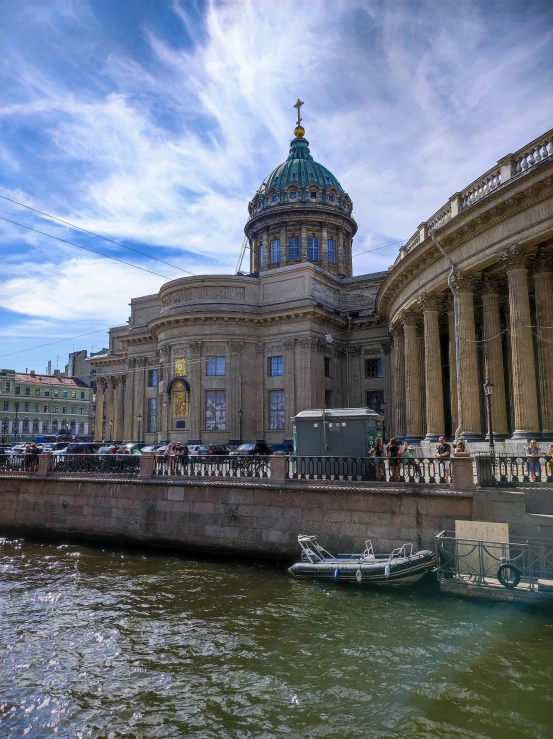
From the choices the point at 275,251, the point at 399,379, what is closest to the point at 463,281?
the point at 399,379

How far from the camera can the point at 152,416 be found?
46.0 meters

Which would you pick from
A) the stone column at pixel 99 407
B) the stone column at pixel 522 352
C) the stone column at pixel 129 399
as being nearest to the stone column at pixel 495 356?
the stone column at pixel 522 352

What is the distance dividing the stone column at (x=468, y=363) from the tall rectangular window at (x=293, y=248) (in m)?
29.5

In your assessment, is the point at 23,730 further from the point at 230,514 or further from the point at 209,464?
the point at 209,464

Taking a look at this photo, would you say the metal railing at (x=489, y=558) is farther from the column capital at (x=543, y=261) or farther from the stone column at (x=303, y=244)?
the stone column at (x=303, y=244)

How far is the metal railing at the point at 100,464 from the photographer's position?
20656 millimetres

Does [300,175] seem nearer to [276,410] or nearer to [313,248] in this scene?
[313,248]

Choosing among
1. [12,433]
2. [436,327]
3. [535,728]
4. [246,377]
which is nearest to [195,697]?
[535,728]

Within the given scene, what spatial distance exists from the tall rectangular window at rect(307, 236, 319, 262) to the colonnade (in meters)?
22.5

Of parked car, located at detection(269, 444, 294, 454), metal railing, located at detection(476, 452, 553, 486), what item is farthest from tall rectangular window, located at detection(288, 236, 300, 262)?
metal railing, located at detection(476, 452, 553, 486)

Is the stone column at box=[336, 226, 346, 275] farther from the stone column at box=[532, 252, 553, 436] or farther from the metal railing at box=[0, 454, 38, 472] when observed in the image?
the metal railing at box=[0, 454, 38, 472]

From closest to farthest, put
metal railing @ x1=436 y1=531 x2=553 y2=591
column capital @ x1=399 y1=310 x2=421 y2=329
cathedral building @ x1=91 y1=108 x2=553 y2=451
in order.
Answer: metal railing @ x1=436 y1=531 x2=553 y2=591 < cathedral building @ x1=91 y1=108 x2=553 y2=451 < column capital @ x1=399 y1=310 x2=421 y2=329

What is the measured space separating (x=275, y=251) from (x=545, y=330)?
1362 inches

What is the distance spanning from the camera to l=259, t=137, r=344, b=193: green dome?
50844 millimetres
